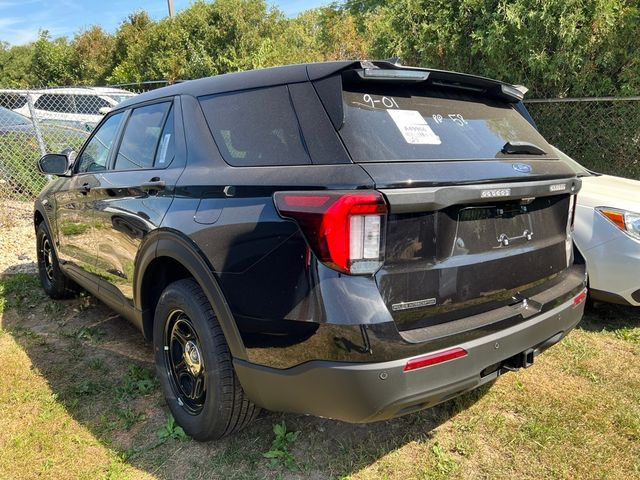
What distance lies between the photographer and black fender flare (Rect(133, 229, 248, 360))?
7.25 ft

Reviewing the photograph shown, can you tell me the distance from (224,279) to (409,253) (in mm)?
811

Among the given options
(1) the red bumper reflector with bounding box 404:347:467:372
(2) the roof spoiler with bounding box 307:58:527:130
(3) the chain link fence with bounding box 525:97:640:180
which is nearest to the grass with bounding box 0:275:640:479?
(1) the red bumper reflector with bounding box 404:347:467:372

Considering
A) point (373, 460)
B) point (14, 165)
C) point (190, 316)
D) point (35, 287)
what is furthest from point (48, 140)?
point (373, 460)

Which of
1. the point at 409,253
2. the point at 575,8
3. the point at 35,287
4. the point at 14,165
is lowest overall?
the point at 35,287

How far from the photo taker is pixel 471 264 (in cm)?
211

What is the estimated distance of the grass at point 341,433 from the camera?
8.14 ft

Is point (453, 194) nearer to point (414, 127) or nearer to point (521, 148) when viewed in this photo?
point (414, 127)

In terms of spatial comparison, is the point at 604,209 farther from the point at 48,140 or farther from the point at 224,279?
the point at 48,140

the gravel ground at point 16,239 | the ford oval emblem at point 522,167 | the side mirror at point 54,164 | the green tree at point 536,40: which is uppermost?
the green tree at point 536,40

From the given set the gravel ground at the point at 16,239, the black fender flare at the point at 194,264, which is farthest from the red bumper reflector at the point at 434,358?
the gravel ground at the point at 16,239

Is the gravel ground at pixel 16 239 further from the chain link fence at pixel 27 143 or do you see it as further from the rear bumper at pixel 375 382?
the rear bumper at pixel 375 382

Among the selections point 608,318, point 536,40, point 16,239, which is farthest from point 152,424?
point 536,40

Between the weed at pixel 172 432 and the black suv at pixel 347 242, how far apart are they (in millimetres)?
66

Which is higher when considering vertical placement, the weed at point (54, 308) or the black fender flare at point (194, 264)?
the black fender flare at point (194, 264)
